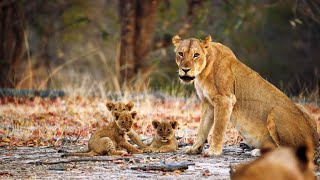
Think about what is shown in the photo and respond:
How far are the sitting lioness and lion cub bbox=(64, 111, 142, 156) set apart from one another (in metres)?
0.70

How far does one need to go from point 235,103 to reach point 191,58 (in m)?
0.66

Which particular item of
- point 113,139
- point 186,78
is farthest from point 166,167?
point 113,139

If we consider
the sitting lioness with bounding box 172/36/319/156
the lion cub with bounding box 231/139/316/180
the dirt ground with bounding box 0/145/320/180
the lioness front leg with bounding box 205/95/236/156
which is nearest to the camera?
the lion cub with bounding box 231/139/316/180

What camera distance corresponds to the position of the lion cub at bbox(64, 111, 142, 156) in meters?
8.71

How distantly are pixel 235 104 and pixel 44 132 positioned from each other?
2941 mm

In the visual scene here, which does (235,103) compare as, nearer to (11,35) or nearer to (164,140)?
(164,140)

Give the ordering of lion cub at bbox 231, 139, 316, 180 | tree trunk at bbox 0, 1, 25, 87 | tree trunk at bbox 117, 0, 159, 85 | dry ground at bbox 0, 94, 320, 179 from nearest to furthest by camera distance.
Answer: lion cub at bbox 231, 139, 316, 180, dry ground at bbox 0, 94, 320, 179, tree trunk at bbox 117, 0, 159, 85, tree trunk at bbox 0, 1, 25, 87

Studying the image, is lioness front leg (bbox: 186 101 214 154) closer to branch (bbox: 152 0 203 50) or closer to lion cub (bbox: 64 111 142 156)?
lion cub (bbox: 64 111 142 156)

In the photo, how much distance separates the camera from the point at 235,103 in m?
8.81

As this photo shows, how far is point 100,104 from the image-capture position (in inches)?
542

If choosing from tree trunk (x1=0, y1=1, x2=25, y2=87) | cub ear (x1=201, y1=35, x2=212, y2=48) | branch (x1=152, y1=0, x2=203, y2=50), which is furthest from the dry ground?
tree trunk (x1=0, y1=1, x2=25, y2=87)

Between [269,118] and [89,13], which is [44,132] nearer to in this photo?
[269,118]

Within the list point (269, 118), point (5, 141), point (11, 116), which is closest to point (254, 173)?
point (269, 118)

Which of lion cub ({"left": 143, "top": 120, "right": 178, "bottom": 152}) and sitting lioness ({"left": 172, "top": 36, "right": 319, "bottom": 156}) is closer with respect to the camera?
sitting lioness ({"left": 172, "top": 36, "right": 319, "bottom": 156})
